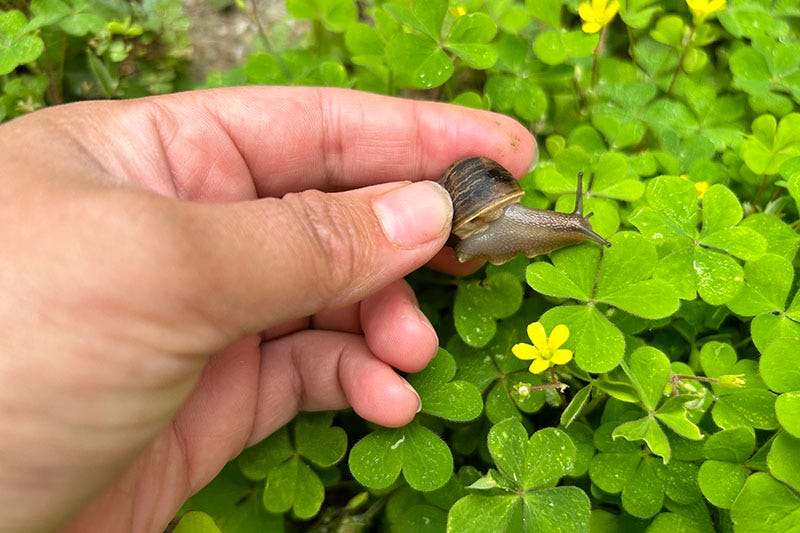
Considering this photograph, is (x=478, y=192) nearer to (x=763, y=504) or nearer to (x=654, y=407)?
(x=654, y=407)

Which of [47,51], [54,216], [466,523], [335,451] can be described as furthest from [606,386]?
[47,51]

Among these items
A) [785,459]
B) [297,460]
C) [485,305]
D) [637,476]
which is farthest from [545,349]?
[297,460]

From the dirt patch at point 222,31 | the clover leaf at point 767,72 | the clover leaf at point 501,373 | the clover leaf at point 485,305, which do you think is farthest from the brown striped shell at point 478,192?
the dirt patch at point 222,31

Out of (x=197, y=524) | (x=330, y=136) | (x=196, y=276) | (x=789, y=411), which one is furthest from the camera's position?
(x=330, y=136)

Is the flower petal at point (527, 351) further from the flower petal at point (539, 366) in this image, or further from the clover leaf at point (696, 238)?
the clover leaf at point (696, 238)

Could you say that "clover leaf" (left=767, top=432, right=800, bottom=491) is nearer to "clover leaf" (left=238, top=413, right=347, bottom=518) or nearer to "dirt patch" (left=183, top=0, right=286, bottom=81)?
"clover leaf" (left=238, top=413, right=347, bottom=518)

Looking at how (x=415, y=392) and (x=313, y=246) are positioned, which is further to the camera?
(x=415, y=392)

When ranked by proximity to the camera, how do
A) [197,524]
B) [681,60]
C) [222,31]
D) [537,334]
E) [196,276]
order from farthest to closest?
1. [222,31]
2. [681,60]
3. [197,524]
4. [537,334]
5. [196,276]

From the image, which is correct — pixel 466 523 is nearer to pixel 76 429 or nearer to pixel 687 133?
pixel 76 429
